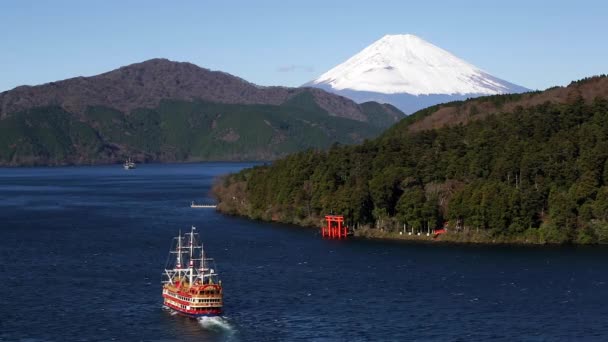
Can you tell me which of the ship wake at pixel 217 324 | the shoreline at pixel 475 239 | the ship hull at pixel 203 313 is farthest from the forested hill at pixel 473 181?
the ship wake at pixel 217 324

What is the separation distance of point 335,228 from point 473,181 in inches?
603

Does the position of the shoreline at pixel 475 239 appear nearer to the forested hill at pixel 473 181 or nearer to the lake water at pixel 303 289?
the forested hill at pixel 473 181

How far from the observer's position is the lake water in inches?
2245

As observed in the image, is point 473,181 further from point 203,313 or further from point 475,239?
point 203,313

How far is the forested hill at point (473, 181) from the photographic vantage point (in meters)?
94.9

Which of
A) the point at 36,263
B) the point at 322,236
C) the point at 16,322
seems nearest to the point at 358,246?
the point at 322,236

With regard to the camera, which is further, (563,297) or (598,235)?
(598,235)

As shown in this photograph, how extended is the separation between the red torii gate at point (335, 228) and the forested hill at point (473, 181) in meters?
1.86

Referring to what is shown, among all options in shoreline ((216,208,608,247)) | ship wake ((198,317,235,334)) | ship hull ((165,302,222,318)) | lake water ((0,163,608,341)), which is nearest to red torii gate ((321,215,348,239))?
lake water ((0,163,608,341))

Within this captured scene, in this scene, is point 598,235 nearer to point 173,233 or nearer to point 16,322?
point 173,233

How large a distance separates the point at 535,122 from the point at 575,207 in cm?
2091

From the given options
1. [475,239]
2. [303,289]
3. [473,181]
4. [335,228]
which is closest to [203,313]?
[303,289]

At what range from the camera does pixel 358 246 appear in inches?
3708

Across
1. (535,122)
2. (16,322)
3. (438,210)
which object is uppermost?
(535,122)
